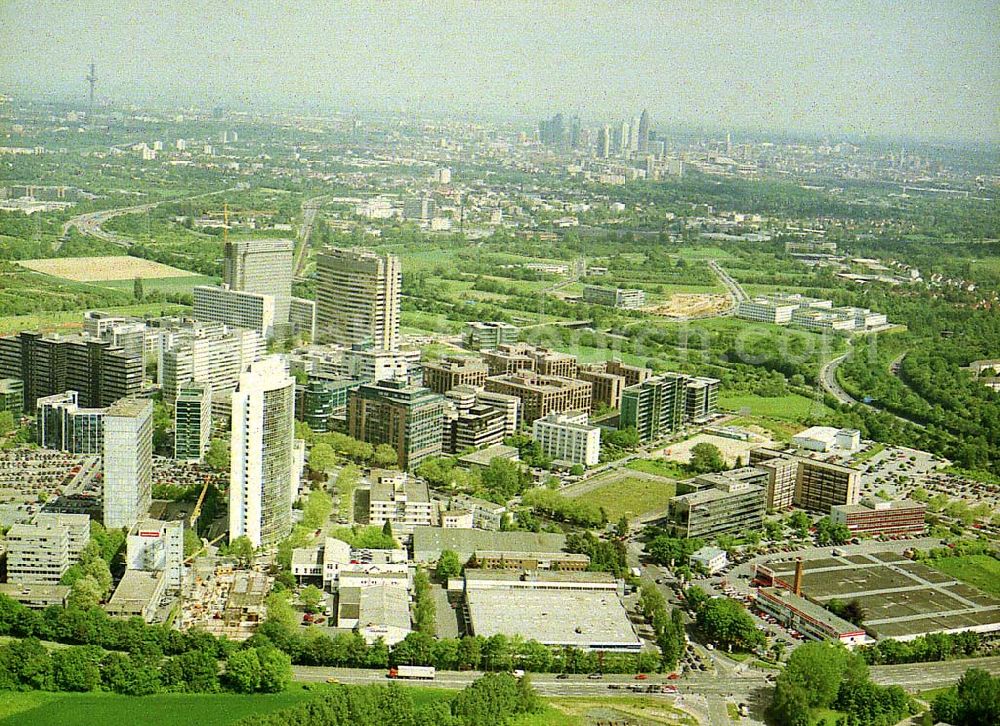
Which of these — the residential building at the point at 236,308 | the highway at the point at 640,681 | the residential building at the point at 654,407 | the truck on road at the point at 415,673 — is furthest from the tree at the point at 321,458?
the residential building at the point at 236,308

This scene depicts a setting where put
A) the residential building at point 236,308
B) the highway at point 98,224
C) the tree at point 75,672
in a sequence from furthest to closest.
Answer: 1. the highway at point 98,224
2. the residential building at point 236,308
3. the tree at point 75,672

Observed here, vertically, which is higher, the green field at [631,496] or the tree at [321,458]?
the tree at [321,458]

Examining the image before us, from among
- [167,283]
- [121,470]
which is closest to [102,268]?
[167,283]

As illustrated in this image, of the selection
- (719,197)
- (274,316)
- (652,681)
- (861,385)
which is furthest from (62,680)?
(719,197)

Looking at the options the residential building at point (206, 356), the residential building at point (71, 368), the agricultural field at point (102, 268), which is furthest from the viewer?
the agricultural field at point (102, 268)

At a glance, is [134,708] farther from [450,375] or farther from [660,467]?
[450,375]

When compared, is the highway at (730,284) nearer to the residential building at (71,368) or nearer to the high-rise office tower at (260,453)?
the residential building at (71,368)
